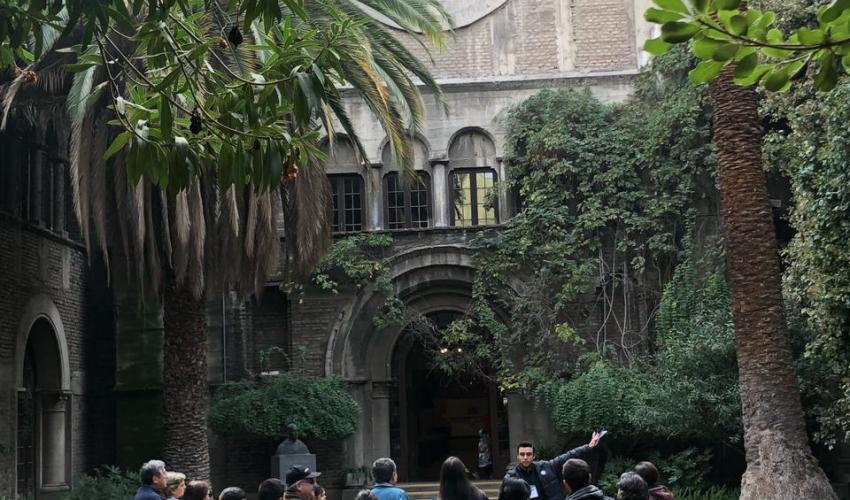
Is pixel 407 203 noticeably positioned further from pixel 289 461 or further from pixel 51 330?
pixel 51 330

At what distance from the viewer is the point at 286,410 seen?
1964 centimetres

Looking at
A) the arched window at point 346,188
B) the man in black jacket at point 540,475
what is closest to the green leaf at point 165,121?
the man in black jacket at point 540,475

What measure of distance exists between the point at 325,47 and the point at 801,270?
10.1m

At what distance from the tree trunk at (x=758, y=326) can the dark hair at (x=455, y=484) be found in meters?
7.25

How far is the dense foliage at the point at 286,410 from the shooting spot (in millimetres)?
19531

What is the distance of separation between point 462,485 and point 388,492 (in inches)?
30.9

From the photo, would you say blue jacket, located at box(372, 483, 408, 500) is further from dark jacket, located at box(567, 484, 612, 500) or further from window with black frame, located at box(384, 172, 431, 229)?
window with black frame, located at box(384, 172, 431, 229)

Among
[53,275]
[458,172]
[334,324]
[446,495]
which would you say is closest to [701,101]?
[458,172]

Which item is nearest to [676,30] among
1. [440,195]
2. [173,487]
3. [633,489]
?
[633,489]

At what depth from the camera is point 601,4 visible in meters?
22.2

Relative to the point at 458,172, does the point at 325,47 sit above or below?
below

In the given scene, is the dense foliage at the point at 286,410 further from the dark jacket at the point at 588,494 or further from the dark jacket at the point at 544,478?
the dark jacket at the point at 588,494

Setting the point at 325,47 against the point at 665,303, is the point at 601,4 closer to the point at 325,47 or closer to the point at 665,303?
the point at 665,303

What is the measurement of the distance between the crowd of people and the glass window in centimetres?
1296
